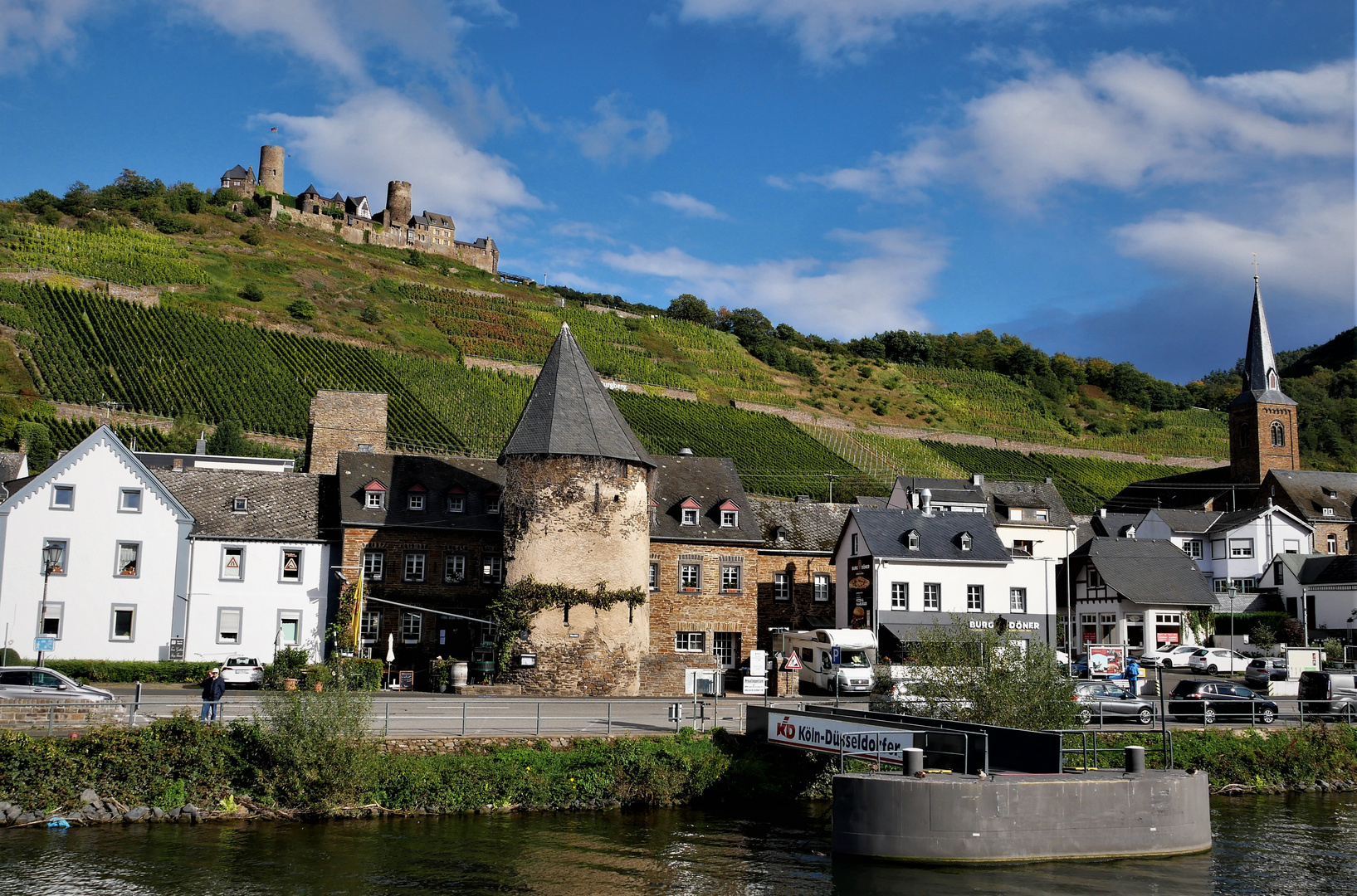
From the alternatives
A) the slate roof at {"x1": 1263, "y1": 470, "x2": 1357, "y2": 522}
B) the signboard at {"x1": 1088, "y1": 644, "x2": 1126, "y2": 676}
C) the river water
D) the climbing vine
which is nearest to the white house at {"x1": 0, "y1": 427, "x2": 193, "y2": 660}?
the climbing vine

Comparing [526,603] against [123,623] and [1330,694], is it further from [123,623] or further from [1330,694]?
[1330,694]

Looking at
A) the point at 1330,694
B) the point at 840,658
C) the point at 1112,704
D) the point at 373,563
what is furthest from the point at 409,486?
the point at 1330,694

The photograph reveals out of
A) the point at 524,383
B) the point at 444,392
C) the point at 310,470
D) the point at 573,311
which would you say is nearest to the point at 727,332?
the point at 573,311

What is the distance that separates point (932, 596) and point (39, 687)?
1322 inches

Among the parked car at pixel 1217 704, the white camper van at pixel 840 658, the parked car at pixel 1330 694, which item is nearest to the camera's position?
the parked car at pixel 1217 704

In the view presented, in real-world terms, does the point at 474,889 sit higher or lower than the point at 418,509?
lower

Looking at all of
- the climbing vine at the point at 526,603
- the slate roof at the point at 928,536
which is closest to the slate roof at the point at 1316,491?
the slate roof at the point at 928,536

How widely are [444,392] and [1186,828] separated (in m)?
84.2

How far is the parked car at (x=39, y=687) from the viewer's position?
28328 mm

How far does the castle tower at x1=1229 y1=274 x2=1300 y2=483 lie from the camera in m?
96.2

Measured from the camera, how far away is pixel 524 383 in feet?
368

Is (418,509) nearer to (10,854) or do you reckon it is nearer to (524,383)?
(10,854)

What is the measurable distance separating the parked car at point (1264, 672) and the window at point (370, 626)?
33468mm

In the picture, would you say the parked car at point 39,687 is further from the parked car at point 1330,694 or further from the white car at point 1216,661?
the white car at point 1216,661
